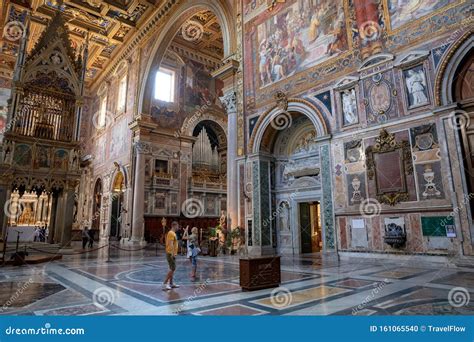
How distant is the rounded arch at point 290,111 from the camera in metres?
10.9

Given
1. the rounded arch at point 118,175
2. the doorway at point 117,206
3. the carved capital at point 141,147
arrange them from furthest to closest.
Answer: the doorway at point 117,206
the rounded arch at point 118,175
the carved capital at point 141,147

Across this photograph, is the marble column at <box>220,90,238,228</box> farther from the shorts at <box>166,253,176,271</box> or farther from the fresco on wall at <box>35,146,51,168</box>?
the fresco on wall at <box>35,146,51,168</box>

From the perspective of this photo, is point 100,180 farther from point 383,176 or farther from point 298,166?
point 383,176

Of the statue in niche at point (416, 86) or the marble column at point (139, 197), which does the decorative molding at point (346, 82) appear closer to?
the statue in niche at point (416, 86)

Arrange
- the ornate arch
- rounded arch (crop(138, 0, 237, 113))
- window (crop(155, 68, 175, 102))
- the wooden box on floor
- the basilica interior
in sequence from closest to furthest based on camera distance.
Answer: the wooden box on floor, the basilica interior, rounded arch (crop(138, 0, 237, 113)), window (crop(155, 68, 175, 102)), the ornate arch

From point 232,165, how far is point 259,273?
8.54 meters

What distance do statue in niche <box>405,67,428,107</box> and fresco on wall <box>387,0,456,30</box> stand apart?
63.6 inches

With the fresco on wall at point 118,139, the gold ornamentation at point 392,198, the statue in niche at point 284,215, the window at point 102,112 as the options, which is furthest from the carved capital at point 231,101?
the window at point 102,112

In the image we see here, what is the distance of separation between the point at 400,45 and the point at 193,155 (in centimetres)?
1658

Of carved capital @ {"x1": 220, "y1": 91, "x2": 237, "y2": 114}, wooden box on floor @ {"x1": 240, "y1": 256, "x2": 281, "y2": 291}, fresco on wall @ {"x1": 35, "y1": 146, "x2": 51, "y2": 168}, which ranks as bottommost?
wooden box on floor @ {"x1": 240, "y1": 256, "x2": 281, "y2": 291}

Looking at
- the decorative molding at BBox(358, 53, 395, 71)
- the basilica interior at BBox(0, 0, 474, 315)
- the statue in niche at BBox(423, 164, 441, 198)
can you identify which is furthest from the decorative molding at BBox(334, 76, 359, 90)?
the statue in niche at BBox(423, 164, 441, 198)

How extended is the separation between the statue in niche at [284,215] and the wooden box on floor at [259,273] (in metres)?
7.26

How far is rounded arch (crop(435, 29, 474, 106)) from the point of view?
7.77 m

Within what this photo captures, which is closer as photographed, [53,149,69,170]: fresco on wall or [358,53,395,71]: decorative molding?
[358,53,395,71]: decorative molding
